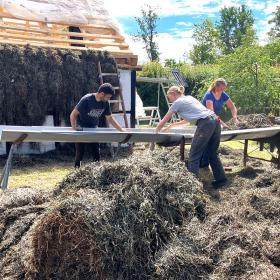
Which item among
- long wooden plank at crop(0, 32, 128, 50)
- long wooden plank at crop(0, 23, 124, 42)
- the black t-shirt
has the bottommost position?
the black t-shirt

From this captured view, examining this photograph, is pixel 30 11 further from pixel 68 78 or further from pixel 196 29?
pixel 196 29

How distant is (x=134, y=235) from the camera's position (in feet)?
12.2

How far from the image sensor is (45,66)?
1055cm

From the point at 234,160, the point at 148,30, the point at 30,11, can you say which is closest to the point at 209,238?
the point at 234,160

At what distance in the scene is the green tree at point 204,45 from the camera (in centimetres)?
4533

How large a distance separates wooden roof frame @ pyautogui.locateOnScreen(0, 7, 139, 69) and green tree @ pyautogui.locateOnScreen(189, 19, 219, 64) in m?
33.3

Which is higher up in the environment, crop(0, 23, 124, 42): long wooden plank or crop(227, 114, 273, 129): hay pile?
crop(0, 23, 124, 42): long wooden plank

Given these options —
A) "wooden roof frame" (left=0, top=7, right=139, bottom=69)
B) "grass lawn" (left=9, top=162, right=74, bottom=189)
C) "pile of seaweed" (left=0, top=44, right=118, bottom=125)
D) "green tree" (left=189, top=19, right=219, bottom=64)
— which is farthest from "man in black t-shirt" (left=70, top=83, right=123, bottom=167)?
"green tree" (left=189, top=19, right=219, bottom=64)

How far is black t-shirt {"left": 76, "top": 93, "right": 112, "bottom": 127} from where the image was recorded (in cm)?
707

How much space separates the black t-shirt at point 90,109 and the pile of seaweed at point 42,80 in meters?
3.37

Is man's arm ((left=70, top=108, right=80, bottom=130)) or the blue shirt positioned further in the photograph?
the blue shirt

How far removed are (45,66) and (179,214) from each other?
7295mm

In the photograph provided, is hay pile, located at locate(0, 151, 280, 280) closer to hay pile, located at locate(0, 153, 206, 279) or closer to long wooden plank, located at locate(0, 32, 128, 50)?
hay pile, located at locate(0, 153, 206, 279)

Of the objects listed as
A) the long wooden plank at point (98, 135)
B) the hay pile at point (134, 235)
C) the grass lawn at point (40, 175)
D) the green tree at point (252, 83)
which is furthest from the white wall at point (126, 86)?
the hay pile at point (134, 235)
